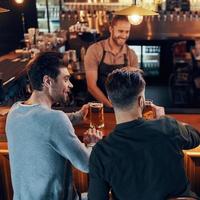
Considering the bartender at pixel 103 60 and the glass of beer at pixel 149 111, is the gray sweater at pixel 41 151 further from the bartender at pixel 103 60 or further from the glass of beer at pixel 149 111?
the bartender at pixel 103 60

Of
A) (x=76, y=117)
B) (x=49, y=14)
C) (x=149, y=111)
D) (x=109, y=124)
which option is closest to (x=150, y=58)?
(x=49, y=14)

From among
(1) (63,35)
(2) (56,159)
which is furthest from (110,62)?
(1) (63,35)

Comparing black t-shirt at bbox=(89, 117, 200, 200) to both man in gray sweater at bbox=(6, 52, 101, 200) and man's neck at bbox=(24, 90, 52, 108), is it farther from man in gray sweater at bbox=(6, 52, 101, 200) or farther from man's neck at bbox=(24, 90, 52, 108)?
man's neck at bbox=(24, 90, 52, 108)

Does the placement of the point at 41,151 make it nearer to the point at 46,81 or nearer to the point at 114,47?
the point at 46,81

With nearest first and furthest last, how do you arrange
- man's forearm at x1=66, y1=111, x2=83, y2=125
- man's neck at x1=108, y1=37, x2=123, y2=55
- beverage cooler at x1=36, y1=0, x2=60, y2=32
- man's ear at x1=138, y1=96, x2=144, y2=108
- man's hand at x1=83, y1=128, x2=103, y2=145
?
man's ear at x1=138, y1=96, x2=144, y2=108, man's hand at x1=83, y1=128, x2=103, y2=145, man's forearm at x1=66, y1=111, x2=83, y2=125, man's neck at x1=108, y1=37, x2=123, y2=55, beverage cooler at x1=36, y1=0, x2=60, y2=32

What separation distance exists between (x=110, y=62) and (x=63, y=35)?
2777 mm

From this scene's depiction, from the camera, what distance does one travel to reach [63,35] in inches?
241

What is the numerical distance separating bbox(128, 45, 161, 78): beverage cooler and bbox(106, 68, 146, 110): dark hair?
611 cm

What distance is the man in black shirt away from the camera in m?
1.55

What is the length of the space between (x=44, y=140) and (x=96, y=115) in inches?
24.4

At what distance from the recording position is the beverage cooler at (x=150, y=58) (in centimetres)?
Result: 768

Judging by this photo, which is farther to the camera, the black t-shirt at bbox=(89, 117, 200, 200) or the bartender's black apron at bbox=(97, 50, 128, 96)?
the bartender's black apron at bbox=(97, 50, 128, 96)

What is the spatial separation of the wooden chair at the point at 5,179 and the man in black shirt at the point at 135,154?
3.32 feet

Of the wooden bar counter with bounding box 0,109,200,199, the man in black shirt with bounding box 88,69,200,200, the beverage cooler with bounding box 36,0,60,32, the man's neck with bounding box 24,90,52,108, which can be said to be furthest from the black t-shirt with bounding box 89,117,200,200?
the beverage cooler with bounding box 36,0,60,32
